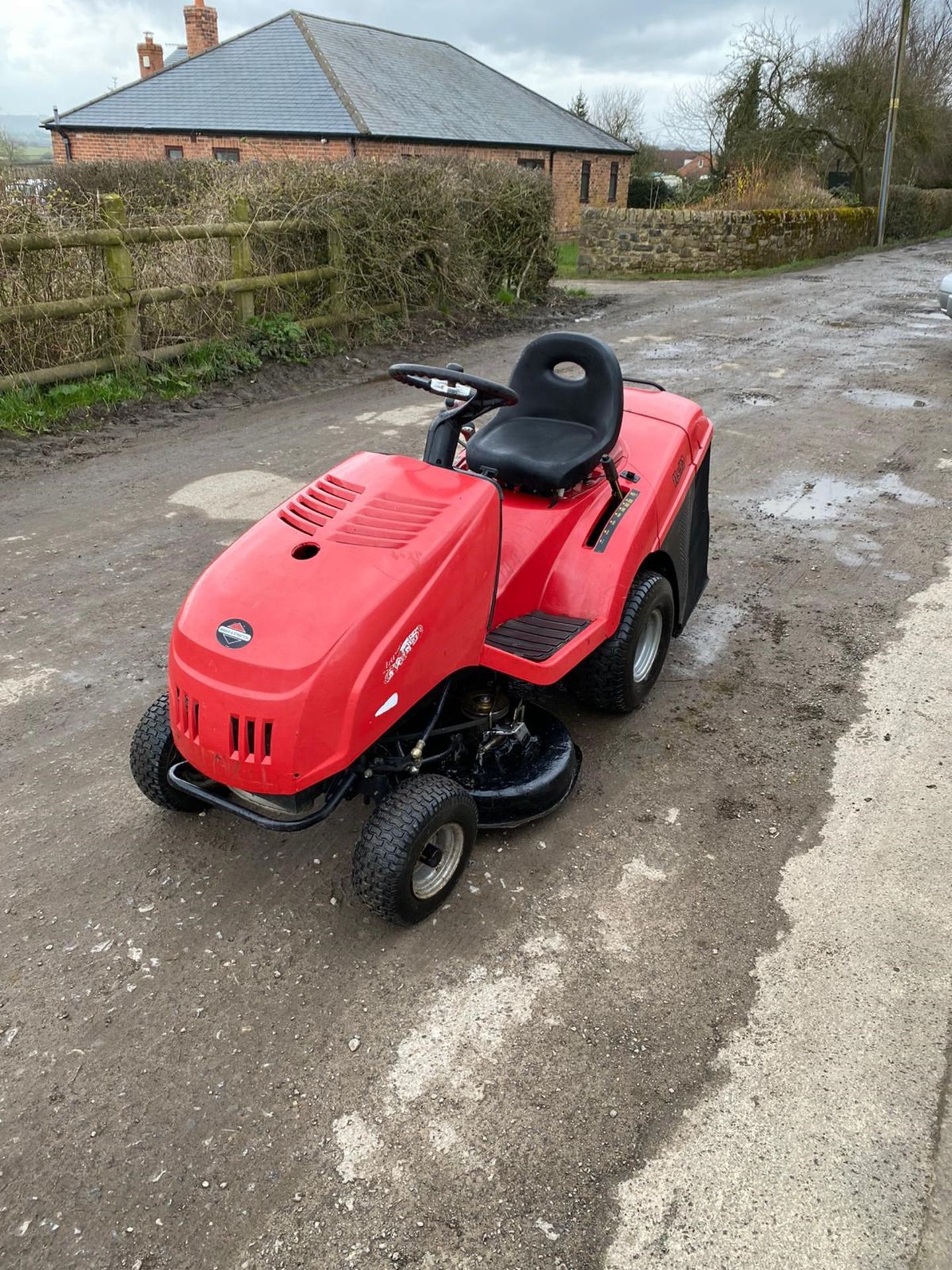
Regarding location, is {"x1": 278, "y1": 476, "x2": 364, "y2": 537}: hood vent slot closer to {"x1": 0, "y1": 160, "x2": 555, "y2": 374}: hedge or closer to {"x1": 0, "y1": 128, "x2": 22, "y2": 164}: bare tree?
{"x1": 0, "y1": 160, "x2": 555, "y2": 374}: hedge

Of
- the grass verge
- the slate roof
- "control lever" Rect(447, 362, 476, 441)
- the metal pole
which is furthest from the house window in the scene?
"control lever" Rect(447, 362, 476, 441)

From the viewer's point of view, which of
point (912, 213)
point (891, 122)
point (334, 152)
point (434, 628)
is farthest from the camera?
point (912, 213)

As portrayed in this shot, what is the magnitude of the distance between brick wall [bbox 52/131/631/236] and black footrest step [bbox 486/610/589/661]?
18076mm

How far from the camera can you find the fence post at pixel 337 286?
9945mm

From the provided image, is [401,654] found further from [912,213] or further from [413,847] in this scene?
[912,213]

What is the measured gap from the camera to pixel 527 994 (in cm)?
265

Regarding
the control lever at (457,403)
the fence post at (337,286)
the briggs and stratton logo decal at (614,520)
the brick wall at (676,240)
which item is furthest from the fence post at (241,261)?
the brick wall at (676,240)

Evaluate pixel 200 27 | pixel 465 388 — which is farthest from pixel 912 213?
pixel 465 388

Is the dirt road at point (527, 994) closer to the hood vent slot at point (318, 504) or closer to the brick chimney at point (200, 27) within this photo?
the hood vent slot at point (318, 504)

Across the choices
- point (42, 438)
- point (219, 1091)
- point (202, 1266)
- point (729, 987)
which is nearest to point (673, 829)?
point (729, 987)

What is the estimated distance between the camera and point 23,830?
10.7ft

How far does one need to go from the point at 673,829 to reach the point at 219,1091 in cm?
168

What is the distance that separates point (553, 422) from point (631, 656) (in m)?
0.96

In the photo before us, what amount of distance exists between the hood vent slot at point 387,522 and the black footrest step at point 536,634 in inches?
21.1
